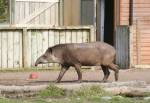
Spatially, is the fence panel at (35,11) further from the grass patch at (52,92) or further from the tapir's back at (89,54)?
the grass patch at (52,92)

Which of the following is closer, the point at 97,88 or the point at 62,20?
the point at 97,88


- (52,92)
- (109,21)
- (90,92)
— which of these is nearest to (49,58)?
(52,92)

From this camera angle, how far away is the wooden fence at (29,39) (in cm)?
1967

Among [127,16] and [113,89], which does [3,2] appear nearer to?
[127,16]

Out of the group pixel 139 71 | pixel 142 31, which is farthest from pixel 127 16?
pixel 139 71

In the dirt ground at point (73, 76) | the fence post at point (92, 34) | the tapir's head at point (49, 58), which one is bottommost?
the dirt ground at point (73, 76)

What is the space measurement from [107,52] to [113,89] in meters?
2.70

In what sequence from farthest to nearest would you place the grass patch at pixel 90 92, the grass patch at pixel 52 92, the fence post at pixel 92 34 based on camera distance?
the fence post at pixel 92 34, the grass patch at pixel 52 92, the grass patch at pixel 90 92

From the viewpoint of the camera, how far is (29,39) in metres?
19.9

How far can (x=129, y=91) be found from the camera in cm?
1277

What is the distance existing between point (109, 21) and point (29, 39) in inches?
133

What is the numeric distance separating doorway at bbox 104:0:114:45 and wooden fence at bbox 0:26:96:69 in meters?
1.41

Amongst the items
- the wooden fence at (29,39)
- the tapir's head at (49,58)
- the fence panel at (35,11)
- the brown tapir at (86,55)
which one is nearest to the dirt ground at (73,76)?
the tapir's head at (49,58)

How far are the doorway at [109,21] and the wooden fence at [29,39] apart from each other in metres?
1.41
